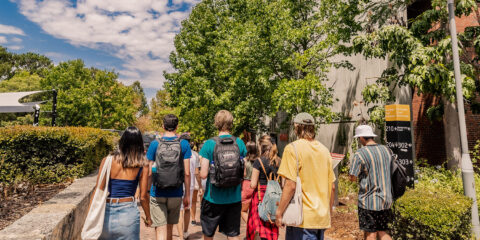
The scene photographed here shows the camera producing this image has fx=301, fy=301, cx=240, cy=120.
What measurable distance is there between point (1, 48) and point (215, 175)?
68343mm

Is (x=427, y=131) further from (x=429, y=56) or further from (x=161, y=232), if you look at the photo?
(x=161, y=232)

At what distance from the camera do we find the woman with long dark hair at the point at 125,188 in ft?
10.3

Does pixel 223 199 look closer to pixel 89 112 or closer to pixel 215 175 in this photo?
pixel 215 175

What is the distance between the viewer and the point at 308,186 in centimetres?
301

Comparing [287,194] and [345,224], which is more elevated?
[287,194]

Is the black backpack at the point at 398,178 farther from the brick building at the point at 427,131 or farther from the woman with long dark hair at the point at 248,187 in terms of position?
the brick building at the point at 427,131

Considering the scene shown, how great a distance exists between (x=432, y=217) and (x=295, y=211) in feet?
10.1

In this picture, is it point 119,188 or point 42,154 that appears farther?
point 42,154

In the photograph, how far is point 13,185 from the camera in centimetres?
602

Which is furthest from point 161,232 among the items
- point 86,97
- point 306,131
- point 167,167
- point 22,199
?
point 86,97

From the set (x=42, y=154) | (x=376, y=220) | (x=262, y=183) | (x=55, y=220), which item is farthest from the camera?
(x=42, y=154)

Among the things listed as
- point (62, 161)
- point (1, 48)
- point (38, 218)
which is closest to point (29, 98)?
point (1, 48)

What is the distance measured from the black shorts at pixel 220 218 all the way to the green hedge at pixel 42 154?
4.54 meters

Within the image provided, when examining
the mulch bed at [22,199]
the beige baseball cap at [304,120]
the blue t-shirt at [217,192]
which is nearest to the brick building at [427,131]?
the beige baseball cap at [304,120]
